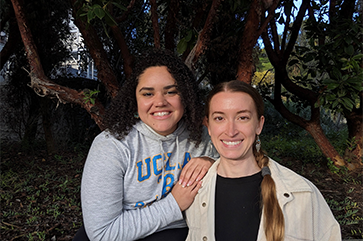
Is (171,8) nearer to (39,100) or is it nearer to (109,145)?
(109,145)

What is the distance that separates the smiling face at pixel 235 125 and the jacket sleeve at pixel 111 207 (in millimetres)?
483

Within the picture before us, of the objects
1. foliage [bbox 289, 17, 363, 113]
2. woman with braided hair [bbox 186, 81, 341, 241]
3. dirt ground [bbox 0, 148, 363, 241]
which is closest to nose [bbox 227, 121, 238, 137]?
woman with braided hair [bbox 186, 81, 341, 241]

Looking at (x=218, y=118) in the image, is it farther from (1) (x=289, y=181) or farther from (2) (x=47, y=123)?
(2) (x=47, y=123)

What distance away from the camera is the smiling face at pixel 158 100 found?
1.86 meters

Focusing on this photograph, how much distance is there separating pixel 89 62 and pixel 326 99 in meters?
4.52

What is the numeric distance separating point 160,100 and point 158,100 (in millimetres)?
13

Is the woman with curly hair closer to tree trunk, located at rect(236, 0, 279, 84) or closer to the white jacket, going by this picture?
the white jacket

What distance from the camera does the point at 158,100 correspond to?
6.05 ft

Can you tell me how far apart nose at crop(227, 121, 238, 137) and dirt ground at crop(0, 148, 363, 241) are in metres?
1.89

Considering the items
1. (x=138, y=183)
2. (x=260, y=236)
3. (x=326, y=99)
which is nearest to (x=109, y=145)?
(x=138, y=183)

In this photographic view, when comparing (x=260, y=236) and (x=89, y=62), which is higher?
(x=89, y=62)

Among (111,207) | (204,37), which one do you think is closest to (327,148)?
(204,37)

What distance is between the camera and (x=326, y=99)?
11.0 ft

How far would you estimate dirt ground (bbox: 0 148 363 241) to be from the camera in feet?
9.50
